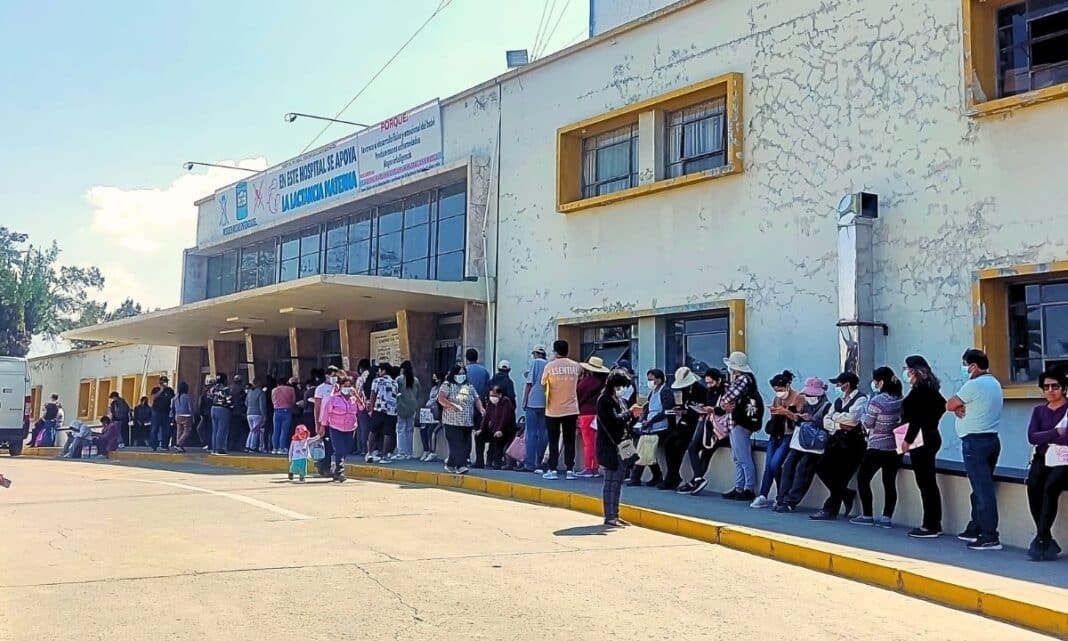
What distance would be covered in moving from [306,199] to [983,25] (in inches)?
634

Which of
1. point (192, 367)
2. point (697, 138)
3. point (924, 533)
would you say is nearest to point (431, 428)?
point (697, 138)

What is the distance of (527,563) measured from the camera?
8.25 meters

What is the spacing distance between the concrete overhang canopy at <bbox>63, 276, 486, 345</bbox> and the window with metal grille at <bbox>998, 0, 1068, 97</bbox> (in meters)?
9.43

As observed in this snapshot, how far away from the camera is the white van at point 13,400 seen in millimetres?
24594

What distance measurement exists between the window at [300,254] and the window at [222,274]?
9.77ft

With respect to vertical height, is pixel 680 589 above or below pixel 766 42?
below

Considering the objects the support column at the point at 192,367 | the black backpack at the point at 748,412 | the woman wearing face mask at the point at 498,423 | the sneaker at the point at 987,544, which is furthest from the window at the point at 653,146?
the support column at the point at 192,367

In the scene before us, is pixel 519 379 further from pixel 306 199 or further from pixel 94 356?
pixel 94 356

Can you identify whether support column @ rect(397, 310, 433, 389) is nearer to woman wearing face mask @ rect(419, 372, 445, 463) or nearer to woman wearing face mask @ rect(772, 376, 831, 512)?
woman wearing face mask @ rect(419, 372, 445, 463)

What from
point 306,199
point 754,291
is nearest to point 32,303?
point 306,199

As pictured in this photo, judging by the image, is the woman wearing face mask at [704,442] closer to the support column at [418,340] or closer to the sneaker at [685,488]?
the sneaker at [685,488]

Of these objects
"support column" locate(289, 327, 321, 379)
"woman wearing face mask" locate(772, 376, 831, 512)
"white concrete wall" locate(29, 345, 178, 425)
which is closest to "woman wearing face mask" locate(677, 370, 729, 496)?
"woman wearing face mask" locate(772, 376, 831, 512)

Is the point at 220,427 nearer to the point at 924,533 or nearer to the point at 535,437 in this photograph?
the point at 535,437

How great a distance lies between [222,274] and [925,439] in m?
23.3
